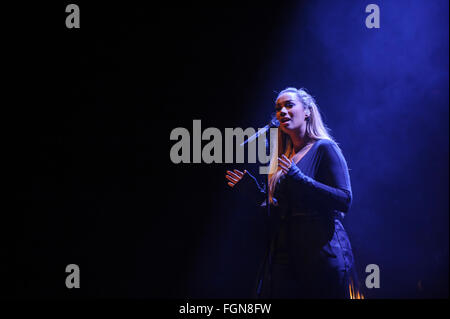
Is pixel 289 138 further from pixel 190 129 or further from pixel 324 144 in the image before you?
pixel 190 129

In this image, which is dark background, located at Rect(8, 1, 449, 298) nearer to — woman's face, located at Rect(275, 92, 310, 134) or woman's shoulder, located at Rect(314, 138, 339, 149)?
woman's face, located at Rect(275, 92, 310, 134)

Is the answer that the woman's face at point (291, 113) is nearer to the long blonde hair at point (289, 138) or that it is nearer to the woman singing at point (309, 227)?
the long blonde hair at point (289, 138)

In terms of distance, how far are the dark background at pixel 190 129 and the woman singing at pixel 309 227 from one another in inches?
21.0

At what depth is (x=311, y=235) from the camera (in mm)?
2104

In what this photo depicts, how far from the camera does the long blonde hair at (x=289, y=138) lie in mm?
2348

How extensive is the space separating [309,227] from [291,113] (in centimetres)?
75

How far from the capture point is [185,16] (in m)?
2.98

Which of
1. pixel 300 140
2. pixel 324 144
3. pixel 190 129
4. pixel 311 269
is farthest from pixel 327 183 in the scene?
pixel 190 129

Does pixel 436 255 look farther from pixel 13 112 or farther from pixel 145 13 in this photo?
pixel 13 112

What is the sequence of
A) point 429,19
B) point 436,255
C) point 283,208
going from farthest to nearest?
point 429,19, point 436,255, point 283,208

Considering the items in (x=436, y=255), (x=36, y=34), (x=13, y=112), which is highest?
(x=36, y=34)

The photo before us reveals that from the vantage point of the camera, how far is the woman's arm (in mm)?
2068

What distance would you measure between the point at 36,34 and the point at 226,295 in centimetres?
251
